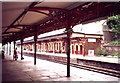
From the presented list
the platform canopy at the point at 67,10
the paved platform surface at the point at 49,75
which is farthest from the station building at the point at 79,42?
the platform canopy at the point at 67,10

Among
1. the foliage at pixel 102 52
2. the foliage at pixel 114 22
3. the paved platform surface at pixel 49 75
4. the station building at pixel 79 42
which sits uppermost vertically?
the foliage at pixel 114 22

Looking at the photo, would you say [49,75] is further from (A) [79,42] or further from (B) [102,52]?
(B) [102,52]

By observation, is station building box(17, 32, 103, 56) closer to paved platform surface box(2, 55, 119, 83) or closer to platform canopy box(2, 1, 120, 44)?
paved platform surface box(2, 55, 119, 83)

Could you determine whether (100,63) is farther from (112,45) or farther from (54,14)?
(112,45)

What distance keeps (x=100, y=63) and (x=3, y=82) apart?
9432mm

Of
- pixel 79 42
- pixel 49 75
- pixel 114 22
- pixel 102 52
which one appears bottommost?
pixel 49 75

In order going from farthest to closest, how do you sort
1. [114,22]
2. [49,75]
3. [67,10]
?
[114,22], [49,75], [67,10]

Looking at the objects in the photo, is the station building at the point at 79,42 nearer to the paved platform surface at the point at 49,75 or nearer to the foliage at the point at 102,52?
the foliage at the point at 102,52

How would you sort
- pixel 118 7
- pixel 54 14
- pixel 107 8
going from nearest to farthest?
pixel 118 7
pixel 107 8
pixel 54 14

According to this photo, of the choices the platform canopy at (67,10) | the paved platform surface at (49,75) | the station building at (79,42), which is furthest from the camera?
the station building at (79,42)

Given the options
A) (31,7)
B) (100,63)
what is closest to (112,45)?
(100,63)

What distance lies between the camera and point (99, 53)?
2536cm

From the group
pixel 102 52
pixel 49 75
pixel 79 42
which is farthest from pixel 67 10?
pixel 102 52

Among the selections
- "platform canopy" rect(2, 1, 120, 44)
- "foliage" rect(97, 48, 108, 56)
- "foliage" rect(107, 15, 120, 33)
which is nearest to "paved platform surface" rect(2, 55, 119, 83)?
"platform canopy" rect(2, 1, 120, 44)
